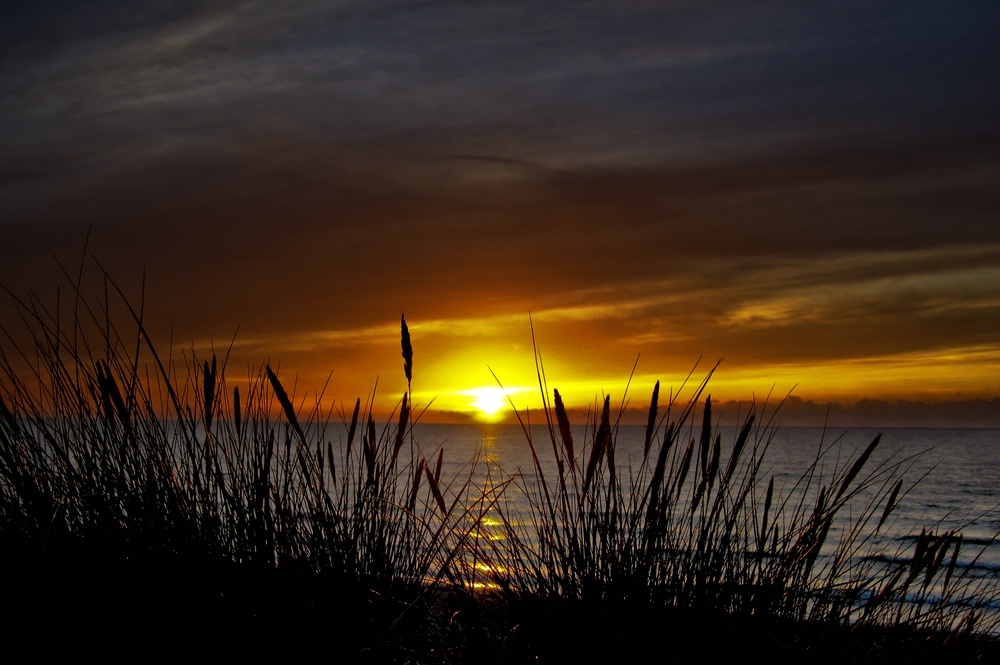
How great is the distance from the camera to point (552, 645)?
297 cm

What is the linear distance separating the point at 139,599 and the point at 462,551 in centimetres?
142

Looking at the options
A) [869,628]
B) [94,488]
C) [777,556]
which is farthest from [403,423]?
[869,628]

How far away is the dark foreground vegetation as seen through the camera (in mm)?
2896

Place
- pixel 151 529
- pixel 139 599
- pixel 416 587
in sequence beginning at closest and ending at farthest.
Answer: pixel 139 599, pixel 151 529, pixel 416 587

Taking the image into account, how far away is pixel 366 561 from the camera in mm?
3605

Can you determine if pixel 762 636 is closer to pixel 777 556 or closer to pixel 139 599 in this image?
pixel 777 556

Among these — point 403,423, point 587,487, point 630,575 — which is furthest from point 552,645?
point 403,423

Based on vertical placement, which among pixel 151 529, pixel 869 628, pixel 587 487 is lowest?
pixel 869 628

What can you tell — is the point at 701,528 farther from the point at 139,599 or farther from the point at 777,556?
the point at 139,599

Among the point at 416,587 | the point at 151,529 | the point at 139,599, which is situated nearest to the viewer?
the point at 139,599

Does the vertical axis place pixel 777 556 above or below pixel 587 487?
below

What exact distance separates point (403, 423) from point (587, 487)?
3.08ft

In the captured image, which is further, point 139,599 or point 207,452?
point 207,452

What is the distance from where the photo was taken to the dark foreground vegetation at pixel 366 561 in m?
2.90
